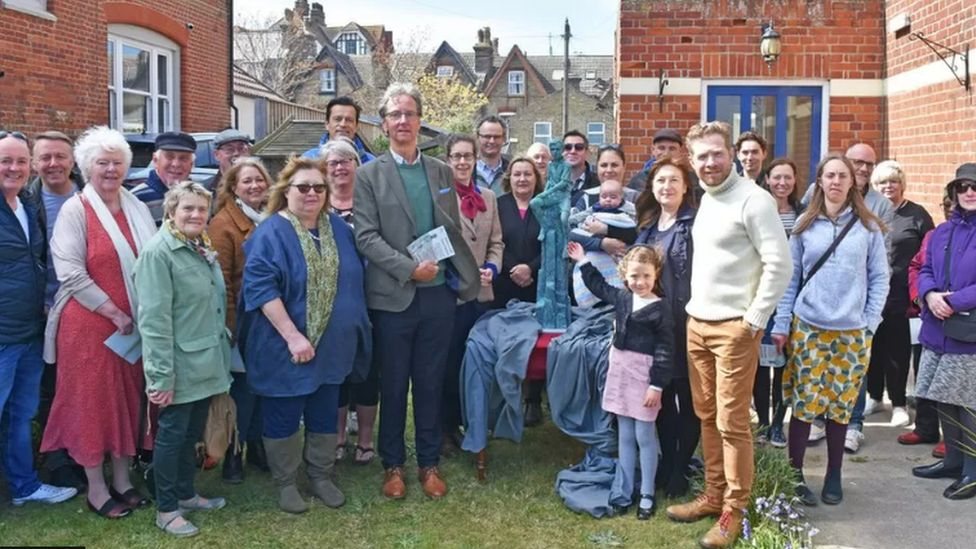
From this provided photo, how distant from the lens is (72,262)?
13.4 ft

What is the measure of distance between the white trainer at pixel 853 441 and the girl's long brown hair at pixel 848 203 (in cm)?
156

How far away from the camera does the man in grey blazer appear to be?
443cm

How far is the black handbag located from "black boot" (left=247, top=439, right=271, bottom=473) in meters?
3.93

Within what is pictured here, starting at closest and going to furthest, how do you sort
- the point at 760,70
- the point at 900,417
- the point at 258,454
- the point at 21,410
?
the point at 21,410 → the point at 258,454 → the point at 900,417 → the point at 760,70

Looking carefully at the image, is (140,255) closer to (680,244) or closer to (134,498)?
(134,498)

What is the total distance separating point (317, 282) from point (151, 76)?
11.6m

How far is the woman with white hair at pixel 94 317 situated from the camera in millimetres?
4117

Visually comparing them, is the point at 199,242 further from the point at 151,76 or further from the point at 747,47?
the point at 151,76

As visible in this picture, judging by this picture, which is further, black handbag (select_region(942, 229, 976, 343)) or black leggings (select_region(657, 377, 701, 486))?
black handbag (select_region(942, 229, 976, 343))

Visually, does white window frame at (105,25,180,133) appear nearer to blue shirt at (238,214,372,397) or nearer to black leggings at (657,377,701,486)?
blue shirt at (238,214,372,397)

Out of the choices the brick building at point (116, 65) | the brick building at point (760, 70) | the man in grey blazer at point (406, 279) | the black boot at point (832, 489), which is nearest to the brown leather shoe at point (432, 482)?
the man in grey blazer at point (406, 279)

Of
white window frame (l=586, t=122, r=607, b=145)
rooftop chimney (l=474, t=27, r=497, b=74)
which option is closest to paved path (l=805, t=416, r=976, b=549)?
white window frame (l=586, t=122, r=607, b=145)

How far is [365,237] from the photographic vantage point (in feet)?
14.4

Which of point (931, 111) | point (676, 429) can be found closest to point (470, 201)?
point (676, 429)
